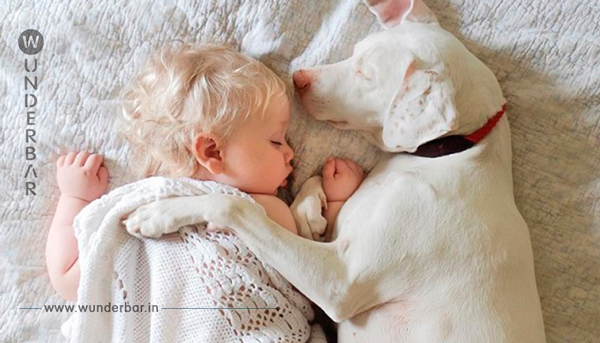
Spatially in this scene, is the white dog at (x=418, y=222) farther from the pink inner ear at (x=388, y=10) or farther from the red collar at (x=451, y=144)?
the pink inner ear at (x=388, y=10)

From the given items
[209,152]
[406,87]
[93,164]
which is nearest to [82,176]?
[93,164]

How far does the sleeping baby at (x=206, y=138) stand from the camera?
1.50 metres

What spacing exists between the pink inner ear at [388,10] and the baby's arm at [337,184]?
1.22 feet

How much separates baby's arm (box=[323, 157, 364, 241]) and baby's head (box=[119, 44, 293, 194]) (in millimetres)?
103

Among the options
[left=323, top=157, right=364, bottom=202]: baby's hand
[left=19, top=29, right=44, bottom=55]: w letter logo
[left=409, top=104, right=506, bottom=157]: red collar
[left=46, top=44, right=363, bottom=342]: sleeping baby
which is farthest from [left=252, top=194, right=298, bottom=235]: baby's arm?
[left=19, top=29, right=44, bottom=55]: w letter logo

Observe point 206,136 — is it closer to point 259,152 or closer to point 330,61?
point 259,152

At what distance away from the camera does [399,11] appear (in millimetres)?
1614

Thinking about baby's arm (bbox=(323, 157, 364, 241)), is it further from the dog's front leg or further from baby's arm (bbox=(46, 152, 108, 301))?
baby's arm (bbox=(46, 152, 108, 301))

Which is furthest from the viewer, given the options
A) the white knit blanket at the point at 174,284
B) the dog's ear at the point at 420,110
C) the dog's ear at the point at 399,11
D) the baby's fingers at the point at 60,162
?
the baby's fingers at the point at 60,162

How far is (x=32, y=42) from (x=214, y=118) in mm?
591

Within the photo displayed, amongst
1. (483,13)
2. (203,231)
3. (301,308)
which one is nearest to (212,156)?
(203,231)

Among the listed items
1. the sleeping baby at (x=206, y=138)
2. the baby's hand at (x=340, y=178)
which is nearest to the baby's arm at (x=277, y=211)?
the sleeping baby at (x=206, y=138)

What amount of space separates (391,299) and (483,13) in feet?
2.55

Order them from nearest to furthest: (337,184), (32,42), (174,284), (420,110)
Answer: (420,110) < (174,284) < (337,184) < (32,42)
